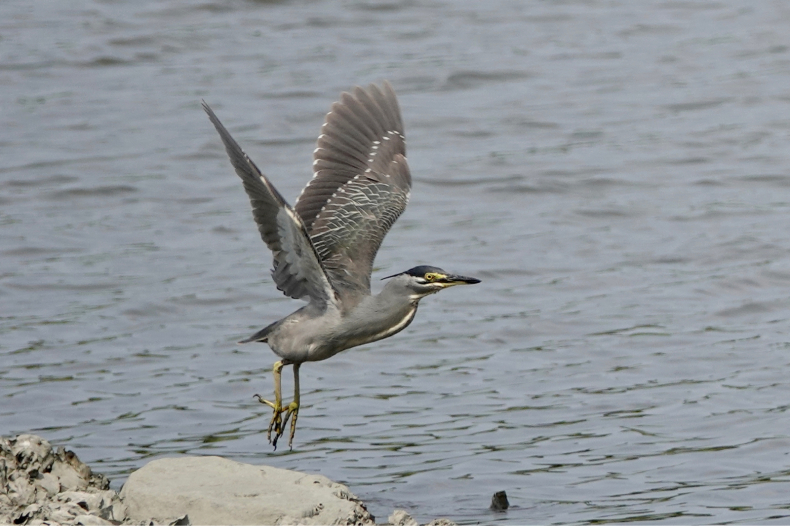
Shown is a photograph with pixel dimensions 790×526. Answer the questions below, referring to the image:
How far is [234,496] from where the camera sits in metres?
5.79

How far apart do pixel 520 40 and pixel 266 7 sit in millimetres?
3572

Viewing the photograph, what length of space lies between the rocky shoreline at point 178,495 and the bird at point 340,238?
30.5 inches

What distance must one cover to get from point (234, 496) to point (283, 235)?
125 cm

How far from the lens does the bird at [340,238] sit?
20.7 ft

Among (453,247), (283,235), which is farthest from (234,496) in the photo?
(453,247)

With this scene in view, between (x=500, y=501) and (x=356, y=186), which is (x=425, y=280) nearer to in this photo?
(x=500, y=501)

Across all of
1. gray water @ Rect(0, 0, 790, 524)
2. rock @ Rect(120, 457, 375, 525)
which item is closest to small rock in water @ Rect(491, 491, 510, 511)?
gray water @ Rect(0, 0, 790, 524)

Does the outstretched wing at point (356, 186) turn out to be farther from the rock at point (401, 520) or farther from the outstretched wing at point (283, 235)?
the rock at point (401, 520)

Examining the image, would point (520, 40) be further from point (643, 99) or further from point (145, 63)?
point (145, 63)

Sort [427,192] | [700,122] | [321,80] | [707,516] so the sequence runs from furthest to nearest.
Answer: [321,80]
[700,122]
[427,192]
[707,516]

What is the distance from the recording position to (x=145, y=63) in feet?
55.9

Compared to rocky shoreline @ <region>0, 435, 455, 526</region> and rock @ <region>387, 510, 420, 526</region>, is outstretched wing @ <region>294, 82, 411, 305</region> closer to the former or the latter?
rocky shoreline @ <region>0, 435, 455, 526</region>

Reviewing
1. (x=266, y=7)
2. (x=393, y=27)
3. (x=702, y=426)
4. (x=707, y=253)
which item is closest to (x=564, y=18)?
(x=393, y=27)

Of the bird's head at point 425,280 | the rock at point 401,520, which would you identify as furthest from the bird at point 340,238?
the rock at point 401,520
